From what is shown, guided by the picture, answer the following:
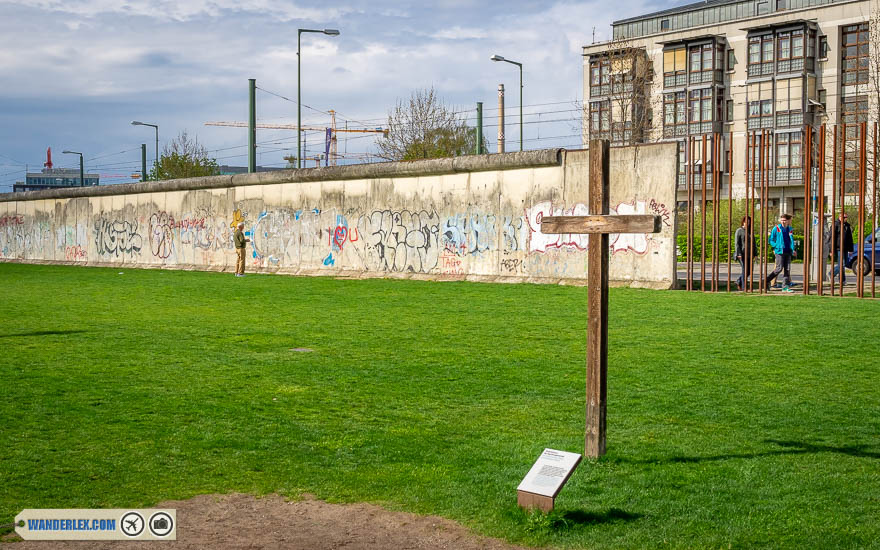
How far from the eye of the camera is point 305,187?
87.9 feet

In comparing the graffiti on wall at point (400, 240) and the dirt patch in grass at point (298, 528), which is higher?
the graffiti on wall at point (400, 240)

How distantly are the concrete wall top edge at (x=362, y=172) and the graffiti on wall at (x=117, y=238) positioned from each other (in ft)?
3.76

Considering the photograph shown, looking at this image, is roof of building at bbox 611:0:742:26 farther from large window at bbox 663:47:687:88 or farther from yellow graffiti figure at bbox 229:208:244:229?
yellow graffiti figure at bbox 229:208:244:229

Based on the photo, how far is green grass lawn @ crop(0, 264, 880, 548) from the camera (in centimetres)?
504

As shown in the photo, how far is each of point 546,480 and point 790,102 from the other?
59951 mm

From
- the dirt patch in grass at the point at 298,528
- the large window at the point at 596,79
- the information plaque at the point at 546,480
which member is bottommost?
the dirt patch in grass at the point at 298,528

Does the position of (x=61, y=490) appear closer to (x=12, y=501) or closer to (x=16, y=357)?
(x=12, y=501)

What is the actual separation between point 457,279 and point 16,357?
44.7 ft

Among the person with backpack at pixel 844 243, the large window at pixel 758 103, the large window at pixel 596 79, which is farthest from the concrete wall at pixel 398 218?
the large window at pixel 758 103

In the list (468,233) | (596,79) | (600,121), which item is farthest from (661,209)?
(596,79)

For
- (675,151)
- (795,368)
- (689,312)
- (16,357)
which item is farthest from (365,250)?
(795,368)

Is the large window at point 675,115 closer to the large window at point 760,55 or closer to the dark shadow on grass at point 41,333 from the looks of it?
the large window at point 760,55

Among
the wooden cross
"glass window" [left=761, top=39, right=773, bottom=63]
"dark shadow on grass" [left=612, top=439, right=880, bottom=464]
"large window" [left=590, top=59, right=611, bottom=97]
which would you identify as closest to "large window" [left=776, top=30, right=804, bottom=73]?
"glass window" [left=761, top=39, right=773, bottom=63]

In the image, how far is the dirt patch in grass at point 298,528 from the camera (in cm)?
457
